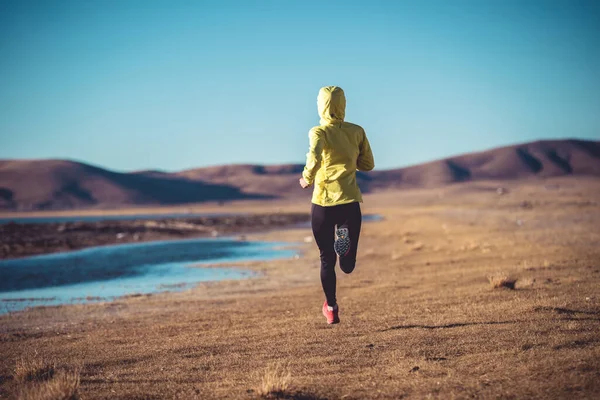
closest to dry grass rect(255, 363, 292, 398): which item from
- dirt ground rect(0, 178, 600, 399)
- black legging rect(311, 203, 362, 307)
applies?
dirt ground rect(0, 178, 600, 399)

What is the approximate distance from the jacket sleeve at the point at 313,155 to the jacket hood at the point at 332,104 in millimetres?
284

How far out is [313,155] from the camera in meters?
5.88

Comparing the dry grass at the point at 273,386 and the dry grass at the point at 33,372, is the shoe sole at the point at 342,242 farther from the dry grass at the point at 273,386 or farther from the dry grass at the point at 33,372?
the dry grass at the point at 33,372

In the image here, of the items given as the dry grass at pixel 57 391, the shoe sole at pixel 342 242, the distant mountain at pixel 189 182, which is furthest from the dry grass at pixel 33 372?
the distant mountain at pixel 189 182

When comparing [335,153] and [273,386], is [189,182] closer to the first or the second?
[335,153]

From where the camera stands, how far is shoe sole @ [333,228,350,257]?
620 cm

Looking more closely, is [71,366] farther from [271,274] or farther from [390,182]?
[390,182]

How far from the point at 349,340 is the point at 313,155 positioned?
2.20 m

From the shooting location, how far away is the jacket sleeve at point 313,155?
5.88 meters

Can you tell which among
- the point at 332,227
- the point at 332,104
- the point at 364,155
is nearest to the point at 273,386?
the point at 332,227

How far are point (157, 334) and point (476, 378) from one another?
4.48m

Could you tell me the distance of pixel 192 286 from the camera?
14.6 meters

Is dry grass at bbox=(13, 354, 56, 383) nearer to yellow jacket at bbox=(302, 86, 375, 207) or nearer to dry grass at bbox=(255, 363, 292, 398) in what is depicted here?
dry grass at bbox=(255, 363, 292, 398)

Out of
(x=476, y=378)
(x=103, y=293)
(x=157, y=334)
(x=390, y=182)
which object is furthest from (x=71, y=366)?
(x=390, y=182)
